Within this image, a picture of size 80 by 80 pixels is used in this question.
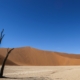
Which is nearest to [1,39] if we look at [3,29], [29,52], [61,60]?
[3,29]

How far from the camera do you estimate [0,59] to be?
4575 cm

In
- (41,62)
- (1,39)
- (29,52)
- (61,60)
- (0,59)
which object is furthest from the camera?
(61,60)

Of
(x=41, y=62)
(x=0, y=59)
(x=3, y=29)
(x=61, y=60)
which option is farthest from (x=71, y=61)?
(x=3, y=29)

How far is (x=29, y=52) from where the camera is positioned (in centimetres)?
7050

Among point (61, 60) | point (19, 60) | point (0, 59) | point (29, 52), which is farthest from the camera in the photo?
point (61, 60)

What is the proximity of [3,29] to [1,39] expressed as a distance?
102cm

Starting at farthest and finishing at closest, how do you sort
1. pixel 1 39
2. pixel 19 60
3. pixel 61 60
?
pixel 61 60, pixel 19 60, pixel 1 39

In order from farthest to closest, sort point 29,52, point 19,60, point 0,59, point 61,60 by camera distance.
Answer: point 61,60 < point 29,52 < point 19,60 < point 0,59

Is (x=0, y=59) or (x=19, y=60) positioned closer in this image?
(x=0, y=59)

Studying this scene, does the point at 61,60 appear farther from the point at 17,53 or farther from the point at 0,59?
the point at 0,59

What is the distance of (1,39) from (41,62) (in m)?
48.9

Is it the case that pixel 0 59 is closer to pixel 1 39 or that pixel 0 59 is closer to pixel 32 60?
pixel 32 60

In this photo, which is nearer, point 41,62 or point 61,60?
point 41,62

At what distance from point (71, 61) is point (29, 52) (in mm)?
18763
